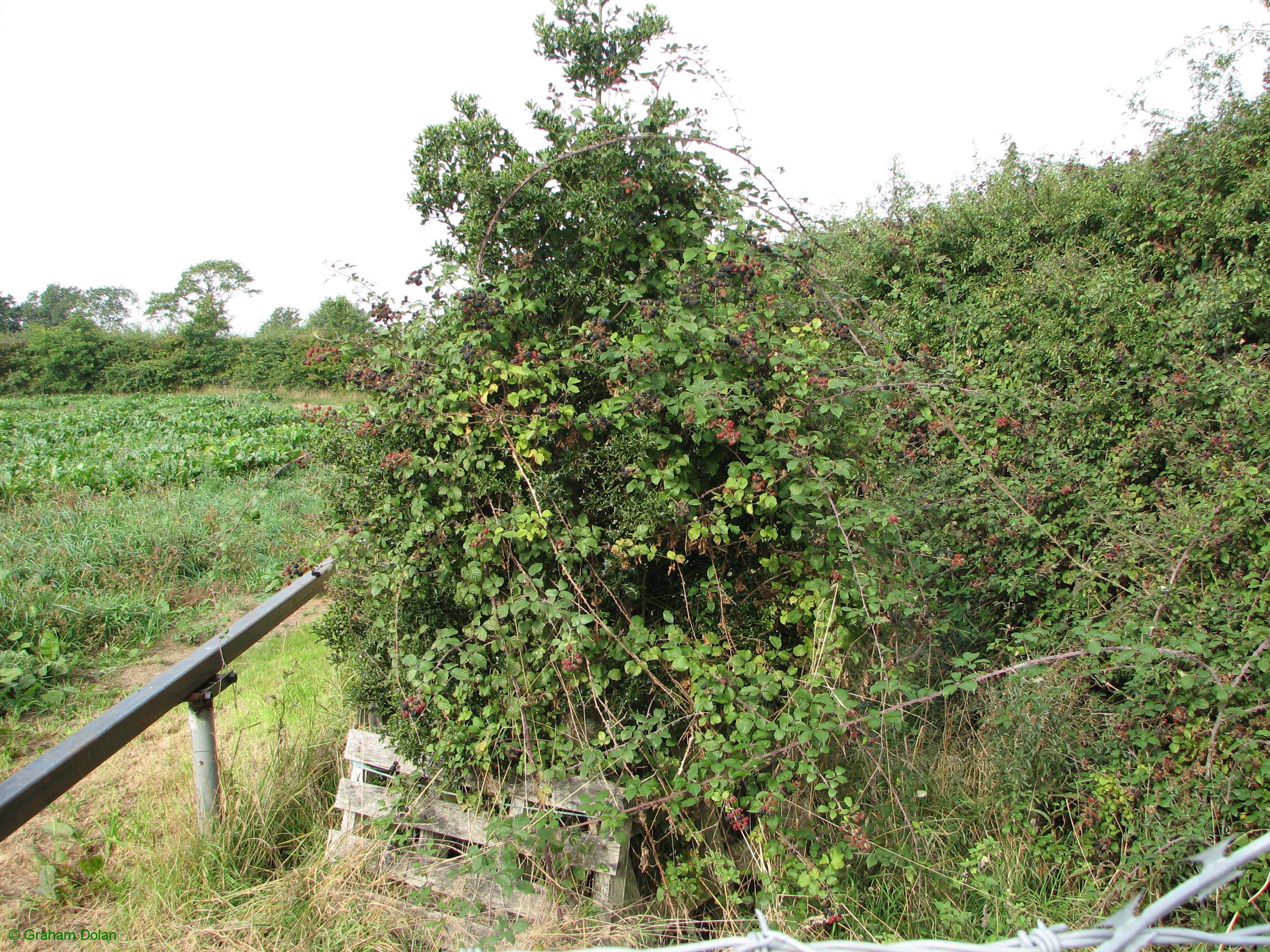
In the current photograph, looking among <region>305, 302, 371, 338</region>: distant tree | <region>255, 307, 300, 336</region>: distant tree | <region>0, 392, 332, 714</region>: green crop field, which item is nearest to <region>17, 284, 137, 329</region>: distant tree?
<region>255, 307, 300, 336</region>: distant tree

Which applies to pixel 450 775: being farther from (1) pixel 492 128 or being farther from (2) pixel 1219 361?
(2) pixel 1219 361

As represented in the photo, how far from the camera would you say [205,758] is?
3.11m

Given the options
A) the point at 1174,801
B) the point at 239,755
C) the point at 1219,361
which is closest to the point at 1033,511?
the point at 1219,361

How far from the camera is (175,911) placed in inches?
107

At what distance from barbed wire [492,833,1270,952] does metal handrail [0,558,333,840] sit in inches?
84.5

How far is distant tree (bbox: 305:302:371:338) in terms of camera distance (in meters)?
3.25

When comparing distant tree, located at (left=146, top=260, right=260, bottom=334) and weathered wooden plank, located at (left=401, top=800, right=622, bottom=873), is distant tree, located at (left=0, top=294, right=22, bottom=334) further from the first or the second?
weathered wooden plank, located at (left=401, top=800, right=622, bottom=873)

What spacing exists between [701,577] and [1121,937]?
2309 mm

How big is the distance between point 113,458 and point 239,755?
11.2 metres

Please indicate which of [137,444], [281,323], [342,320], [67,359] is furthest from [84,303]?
[342,320]

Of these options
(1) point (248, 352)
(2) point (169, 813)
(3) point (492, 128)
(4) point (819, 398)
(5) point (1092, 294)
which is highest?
(1) point (248, 352)

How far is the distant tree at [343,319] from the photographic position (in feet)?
10.7

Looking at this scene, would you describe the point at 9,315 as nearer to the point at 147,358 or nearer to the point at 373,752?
the point at 147,358

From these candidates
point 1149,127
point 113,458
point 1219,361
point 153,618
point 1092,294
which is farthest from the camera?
point 113,458
